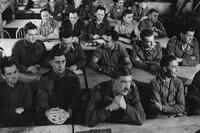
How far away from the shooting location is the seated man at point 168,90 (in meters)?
3.66

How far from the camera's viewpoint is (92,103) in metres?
3.20

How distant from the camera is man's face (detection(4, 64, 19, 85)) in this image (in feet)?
11.2

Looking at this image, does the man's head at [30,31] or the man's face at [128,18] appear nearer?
the man's head at [30,31]

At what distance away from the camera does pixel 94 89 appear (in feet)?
10.8

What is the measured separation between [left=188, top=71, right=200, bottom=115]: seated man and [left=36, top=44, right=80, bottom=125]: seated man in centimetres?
152

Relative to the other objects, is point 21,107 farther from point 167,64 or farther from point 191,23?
point 191,23

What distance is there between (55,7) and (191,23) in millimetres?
3824

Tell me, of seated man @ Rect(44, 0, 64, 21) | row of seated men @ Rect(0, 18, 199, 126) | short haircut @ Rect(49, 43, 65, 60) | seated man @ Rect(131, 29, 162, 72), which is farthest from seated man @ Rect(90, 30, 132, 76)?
seated man @ Rect(44, 0, 64, 21)

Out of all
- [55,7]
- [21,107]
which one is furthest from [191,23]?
[21,107]

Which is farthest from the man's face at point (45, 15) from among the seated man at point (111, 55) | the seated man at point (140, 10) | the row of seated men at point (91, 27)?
the seated man at point (140, 10)

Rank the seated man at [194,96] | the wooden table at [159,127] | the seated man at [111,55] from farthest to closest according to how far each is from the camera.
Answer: the seated man at [111,55] < the seated man at [194,96] < the wooden table at [159,127]

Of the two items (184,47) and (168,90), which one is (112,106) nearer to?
(168,90)

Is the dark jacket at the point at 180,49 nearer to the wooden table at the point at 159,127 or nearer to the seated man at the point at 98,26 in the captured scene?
the seated man at the point at 98,26

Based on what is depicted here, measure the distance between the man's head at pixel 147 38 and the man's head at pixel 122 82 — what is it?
5.30 feet
